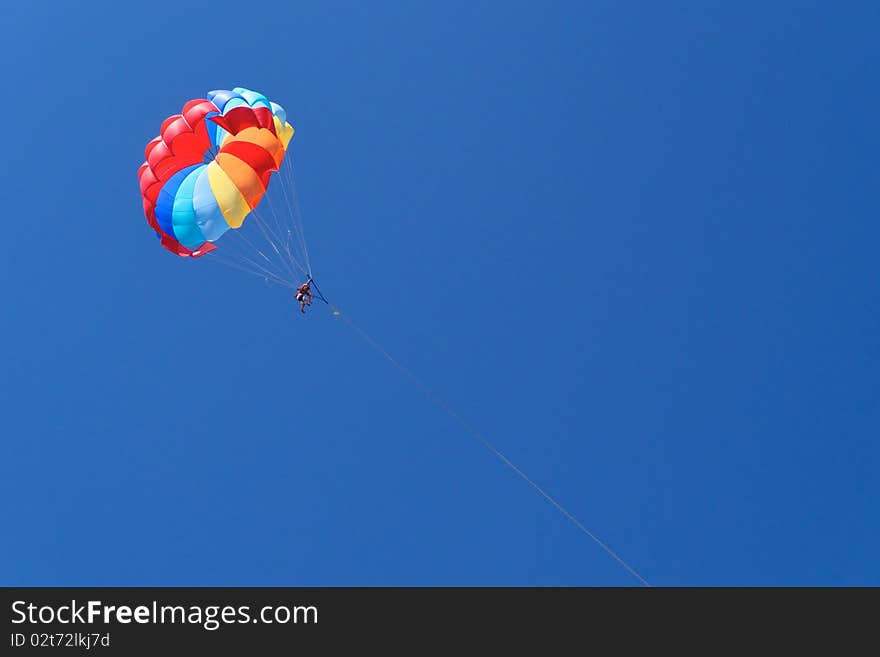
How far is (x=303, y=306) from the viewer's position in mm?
18047

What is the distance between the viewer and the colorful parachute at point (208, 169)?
17078 mm

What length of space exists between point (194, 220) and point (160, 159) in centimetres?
205

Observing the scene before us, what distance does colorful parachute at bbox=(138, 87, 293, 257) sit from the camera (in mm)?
17078

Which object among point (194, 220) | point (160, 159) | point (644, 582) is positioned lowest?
point (644, 582)

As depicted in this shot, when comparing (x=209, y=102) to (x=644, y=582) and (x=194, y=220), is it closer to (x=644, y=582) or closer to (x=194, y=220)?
(x=194, y=220)

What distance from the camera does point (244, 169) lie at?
17.1 metres

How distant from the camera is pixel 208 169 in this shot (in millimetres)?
17344
